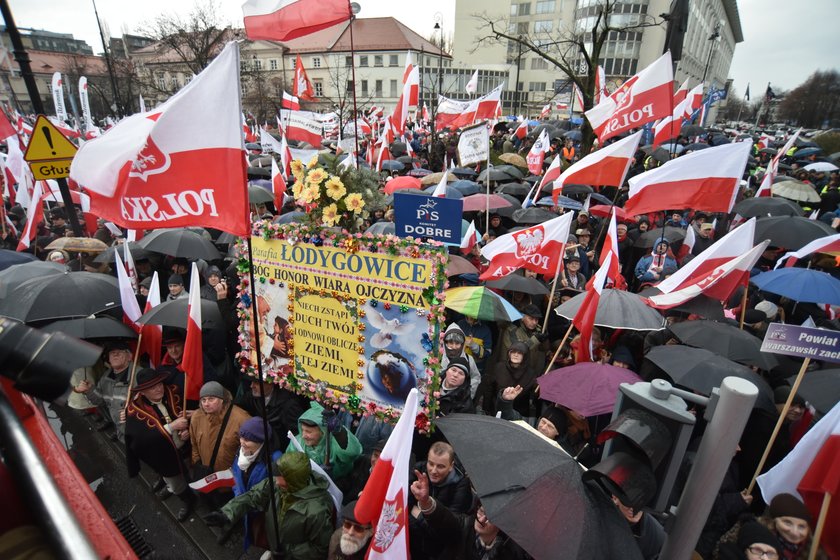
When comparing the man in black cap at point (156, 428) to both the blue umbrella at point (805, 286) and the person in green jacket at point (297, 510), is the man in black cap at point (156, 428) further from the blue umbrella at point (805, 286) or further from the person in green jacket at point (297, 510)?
the blue umbrella at point (805, 286)

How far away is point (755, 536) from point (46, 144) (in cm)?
905

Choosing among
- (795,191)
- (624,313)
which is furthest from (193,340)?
(795,191)

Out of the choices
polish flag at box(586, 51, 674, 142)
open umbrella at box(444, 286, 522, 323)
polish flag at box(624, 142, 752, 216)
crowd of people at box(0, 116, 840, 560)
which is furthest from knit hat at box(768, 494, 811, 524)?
polish flag at box(586, 51, 674, 142)

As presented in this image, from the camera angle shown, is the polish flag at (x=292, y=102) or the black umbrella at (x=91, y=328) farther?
the polish flag at (x=292, y=102)

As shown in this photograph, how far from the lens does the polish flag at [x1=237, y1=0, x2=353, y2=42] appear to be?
14.9 feet

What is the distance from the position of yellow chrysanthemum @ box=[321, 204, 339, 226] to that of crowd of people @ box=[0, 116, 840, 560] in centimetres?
126

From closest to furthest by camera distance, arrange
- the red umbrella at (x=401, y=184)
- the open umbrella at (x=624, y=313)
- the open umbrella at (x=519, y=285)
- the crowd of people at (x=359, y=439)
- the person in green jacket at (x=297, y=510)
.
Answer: the crowd of people at (x=359, y=439) < the person in green jacket at (x=297, y=510) < the open umbrella at (x=624, y=313) < the open umbrella at (x=519, y=285) < the red umbrella at (x=401, y=184)

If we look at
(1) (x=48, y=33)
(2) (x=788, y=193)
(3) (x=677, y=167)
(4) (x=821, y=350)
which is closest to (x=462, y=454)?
(4) (x=821, y=350)

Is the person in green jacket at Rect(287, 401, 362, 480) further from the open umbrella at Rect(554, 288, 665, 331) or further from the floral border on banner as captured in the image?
the open umbrella at Rect(554, 288, 665, 331)

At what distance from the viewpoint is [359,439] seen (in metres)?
4.33

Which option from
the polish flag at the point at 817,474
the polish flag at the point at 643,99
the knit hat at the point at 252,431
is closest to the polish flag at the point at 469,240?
the polish flag at the point at 643,99

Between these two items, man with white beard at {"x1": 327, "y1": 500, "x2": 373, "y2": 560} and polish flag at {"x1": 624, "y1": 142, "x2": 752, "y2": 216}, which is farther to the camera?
polish flag at {"x1": 624, "y1": 142, "x2": 752, "y2": 216}

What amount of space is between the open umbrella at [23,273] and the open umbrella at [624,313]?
636 cm

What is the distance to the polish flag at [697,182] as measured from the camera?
5383mm
